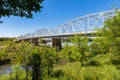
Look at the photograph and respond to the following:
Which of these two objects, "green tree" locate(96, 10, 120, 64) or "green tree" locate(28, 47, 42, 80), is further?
"green tree" locate(96, 10, 120, 64)

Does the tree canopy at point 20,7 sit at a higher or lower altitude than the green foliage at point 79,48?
higher

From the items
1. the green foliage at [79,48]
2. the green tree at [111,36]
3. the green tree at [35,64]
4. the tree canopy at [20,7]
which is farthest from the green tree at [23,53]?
the green foliage at [79,48]

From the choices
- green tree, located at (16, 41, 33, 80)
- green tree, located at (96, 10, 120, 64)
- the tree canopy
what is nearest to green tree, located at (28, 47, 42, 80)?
green tree, located at (16, 41, 33, 80)

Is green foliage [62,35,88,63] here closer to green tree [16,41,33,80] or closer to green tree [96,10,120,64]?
green tree [96,10,120,64]

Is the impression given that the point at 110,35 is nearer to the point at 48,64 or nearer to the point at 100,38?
the point at 100,38

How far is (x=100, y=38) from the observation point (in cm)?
2495

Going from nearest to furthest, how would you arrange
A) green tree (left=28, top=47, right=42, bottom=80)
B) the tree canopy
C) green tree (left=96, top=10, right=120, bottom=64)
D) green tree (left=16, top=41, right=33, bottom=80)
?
the tree canopy < green tree (left=28, top=47, right=42, bottom=80) < green tree (left=16, top=41, right=33, bottom=80) < green tree (left=96, top=10, right=120, bottom=64)

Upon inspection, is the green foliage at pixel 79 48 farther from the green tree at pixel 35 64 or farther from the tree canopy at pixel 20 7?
the tree canopy at pixel 20 7

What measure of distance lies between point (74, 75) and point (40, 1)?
Result: 10.1 m

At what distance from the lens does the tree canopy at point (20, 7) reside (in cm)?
967

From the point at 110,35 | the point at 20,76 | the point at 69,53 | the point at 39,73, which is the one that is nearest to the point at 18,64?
the point at 20,76

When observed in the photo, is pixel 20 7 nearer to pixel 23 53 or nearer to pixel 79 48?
pixel 23 53

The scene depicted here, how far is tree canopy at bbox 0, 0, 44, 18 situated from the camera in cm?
967

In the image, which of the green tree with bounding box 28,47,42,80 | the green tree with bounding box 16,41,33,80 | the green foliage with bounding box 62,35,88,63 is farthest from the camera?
the green foliage with bounding box 62,35,88,63
